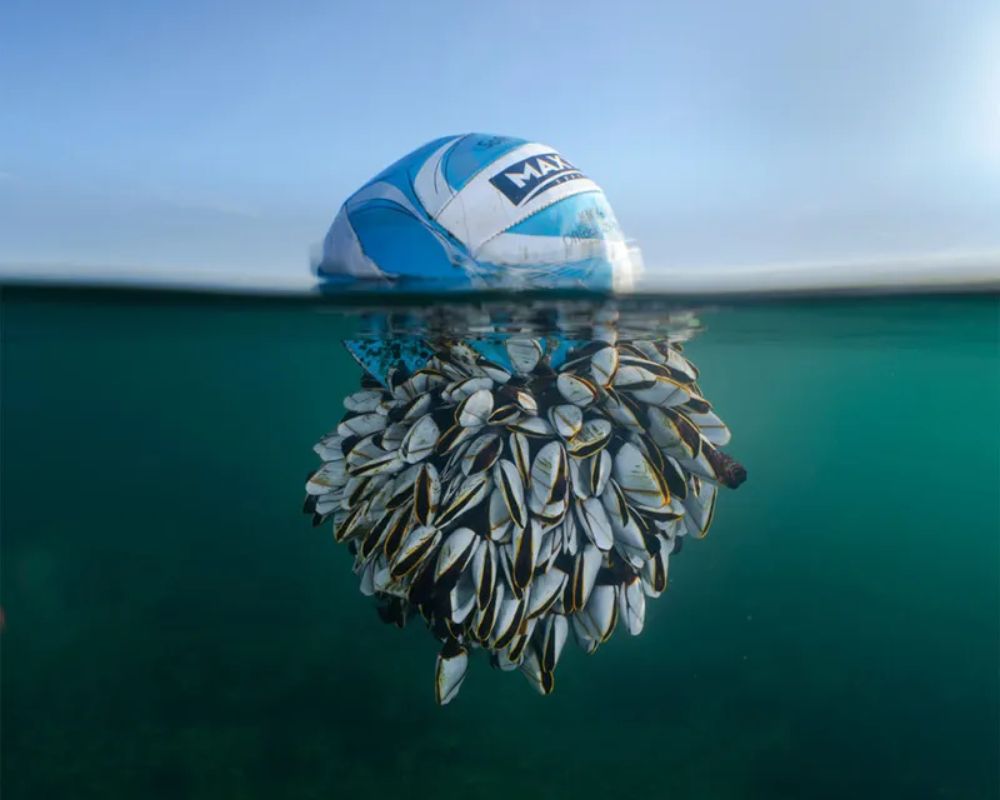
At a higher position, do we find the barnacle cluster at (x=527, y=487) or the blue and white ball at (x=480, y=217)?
the blue and white ball at (x=480, y=217)

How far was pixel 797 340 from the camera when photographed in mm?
8070

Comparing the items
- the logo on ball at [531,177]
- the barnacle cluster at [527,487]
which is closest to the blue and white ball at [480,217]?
the logo on ball at [531,177]

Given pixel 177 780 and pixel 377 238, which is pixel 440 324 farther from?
pixel 177 780

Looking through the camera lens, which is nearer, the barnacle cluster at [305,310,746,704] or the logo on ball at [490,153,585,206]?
the barnacle cluster at [305,310,746,704]

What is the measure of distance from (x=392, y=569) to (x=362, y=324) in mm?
3218

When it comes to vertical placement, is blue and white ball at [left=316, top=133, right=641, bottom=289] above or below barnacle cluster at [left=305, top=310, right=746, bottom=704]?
above

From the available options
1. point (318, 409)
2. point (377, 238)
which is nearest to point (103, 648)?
point (377, 238)

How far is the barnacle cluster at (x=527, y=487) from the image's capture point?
2.77 metres

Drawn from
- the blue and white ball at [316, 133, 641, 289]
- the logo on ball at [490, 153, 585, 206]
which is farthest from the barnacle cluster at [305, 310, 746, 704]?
the logo on ball at [490, 153, 585, 206]

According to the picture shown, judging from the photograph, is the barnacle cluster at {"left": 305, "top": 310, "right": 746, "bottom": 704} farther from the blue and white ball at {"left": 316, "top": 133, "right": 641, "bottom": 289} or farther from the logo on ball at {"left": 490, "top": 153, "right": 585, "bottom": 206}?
the logo on ball at {"left": 490, "top": 153, "right": 585, "bottom": 206}

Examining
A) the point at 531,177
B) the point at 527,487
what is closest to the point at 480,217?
the point at 531,177

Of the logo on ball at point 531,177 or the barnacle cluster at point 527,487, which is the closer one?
the barnacle cluster at point 527,487

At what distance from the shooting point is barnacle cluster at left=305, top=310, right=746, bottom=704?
9.07 ft

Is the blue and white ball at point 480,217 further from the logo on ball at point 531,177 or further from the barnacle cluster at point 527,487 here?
the barnacle cluster at point 527,487
